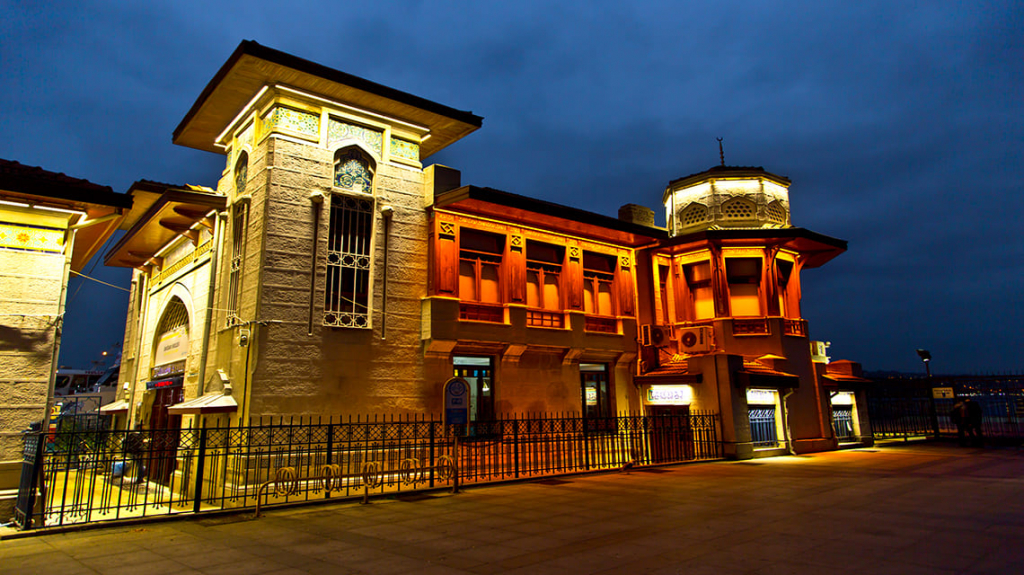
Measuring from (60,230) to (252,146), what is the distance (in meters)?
5.76

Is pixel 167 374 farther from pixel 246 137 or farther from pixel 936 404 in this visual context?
pixel 936 404

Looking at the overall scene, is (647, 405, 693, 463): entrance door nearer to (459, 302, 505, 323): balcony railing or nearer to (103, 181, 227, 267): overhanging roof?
(459, 302, 505, 323): balcony railing

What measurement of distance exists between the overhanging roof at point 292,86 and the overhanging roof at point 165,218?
223 centimetres

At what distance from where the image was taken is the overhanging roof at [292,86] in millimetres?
14562

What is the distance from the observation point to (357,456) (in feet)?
47.6

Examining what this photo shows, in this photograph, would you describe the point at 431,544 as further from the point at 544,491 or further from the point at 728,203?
the point at 728,203

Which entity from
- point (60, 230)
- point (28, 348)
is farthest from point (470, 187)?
point (28, 348)

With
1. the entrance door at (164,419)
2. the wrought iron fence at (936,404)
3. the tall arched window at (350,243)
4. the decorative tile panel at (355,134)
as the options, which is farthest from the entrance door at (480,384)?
the wrought iron fence at (936,404)

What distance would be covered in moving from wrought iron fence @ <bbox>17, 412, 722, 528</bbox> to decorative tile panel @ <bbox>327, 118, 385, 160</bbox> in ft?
24.8

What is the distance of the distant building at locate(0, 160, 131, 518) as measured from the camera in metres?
10.2

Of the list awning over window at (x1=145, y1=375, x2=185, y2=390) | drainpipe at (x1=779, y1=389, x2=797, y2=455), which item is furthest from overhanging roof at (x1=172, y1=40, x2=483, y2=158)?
drainpipe at (x1=779, y1=389, x2=797, y2=455)

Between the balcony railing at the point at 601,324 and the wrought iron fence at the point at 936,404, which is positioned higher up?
the balcony railing at the point at 601,324

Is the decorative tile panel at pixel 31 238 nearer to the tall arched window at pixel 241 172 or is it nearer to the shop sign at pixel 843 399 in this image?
the tall arched window at pixel 241 172

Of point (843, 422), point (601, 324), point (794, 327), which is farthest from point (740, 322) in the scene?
point (843, 422)
